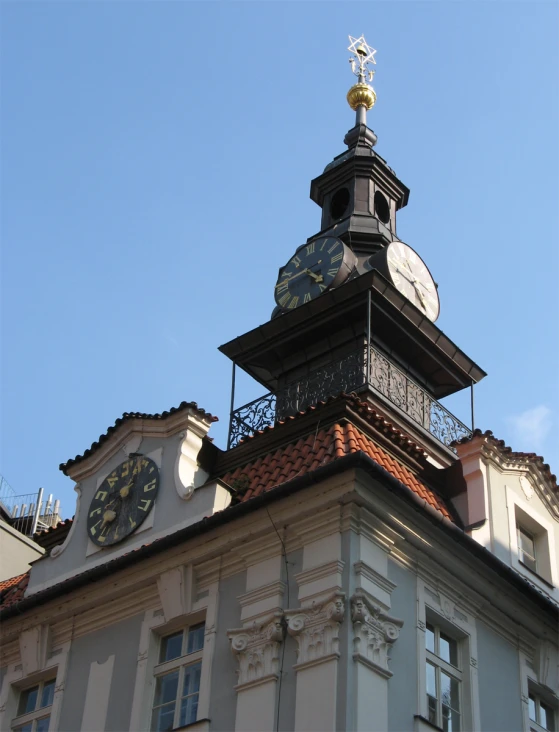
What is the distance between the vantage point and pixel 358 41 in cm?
3553

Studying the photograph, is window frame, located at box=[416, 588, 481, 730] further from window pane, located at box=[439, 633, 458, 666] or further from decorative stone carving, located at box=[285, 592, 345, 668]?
decorative stone carving, located at box=[285, 592, 345, 668]

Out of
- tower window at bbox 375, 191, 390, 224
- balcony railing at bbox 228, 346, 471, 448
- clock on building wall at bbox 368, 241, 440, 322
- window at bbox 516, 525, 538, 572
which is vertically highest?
tower window at bbox 375, 191, 390, 224

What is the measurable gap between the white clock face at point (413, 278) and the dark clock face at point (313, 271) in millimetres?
952

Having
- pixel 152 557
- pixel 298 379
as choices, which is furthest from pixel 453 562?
pixel 298 379

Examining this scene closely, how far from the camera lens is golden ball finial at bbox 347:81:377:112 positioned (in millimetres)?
34438

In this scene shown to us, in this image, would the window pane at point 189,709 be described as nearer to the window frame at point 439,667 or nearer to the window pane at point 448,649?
the window frame at point 439,667

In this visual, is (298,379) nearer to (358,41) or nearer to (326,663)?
(326,663)

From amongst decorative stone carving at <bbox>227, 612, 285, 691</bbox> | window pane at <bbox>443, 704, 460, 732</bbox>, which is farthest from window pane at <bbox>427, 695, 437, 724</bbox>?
decorative stone carving at <bbox>227, 612, 285, 691</bbox>

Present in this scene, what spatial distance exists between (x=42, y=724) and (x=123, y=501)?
11.9 ft

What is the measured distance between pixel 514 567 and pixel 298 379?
20.6 ft

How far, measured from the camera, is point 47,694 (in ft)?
65.8

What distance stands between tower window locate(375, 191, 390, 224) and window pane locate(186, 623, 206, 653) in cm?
1400

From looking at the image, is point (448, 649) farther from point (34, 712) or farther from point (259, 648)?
point (34, 712)

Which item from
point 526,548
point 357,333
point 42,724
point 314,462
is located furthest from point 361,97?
point 42,724
